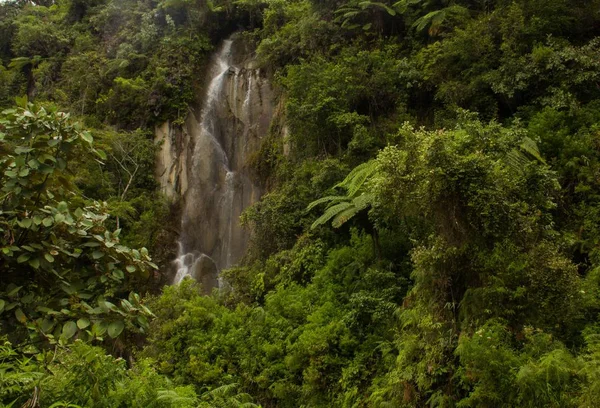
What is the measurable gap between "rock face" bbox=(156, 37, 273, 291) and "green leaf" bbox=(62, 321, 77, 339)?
1356cm

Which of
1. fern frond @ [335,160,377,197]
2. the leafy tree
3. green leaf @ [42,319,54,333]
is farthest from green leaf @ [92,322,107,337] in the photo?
fern frond @ [335,160,377,197]

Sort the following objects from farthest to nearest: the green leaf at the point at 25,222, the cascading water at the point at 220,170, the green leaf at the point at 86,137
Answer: the cascading water at the point at 220,170 → the green leaf at the point at 86,137 → the green leaf at the point at 25,222

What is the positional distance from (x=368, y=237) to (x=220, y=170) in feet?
32.2

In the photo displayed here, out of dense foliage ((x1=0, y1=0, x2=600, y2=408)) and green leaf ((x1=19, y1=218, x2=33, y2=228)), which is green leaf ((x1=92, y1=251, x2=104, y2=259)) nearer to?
dense foliage ((x1=0, y1=0, x2=600, y2=408))

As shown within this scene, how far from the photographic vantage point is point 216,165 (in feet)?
64.0

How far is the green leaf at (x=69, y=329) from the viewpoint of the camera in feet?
10.6

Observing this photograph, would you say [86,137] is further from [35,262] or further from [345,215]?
[345,215]

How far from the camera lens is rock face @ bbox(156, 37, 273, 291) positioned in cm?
1770

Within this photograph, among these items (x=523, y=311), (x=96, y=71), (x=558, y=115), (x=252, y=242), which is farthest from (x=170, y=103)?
(x=523, y=311)

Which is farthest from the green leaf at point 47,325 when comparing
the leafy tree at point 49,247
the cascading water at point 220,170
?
the cascading water at point 220,170

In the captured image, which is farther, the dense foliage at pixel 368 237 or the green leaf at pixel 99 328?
the dense foliage at pixel 368 237

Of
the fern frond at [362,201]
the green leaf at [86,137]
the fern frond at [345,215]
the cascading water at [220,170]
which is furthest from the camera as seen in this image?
the cascading water at [220,170]

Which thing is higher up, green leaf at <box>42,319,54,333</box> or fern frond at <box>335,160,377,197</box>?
green leaf at <box>42,319,54,333</box>

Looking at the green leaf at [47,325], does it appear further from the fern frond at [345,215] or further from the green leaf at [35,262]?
the fern frond at [345,215]
